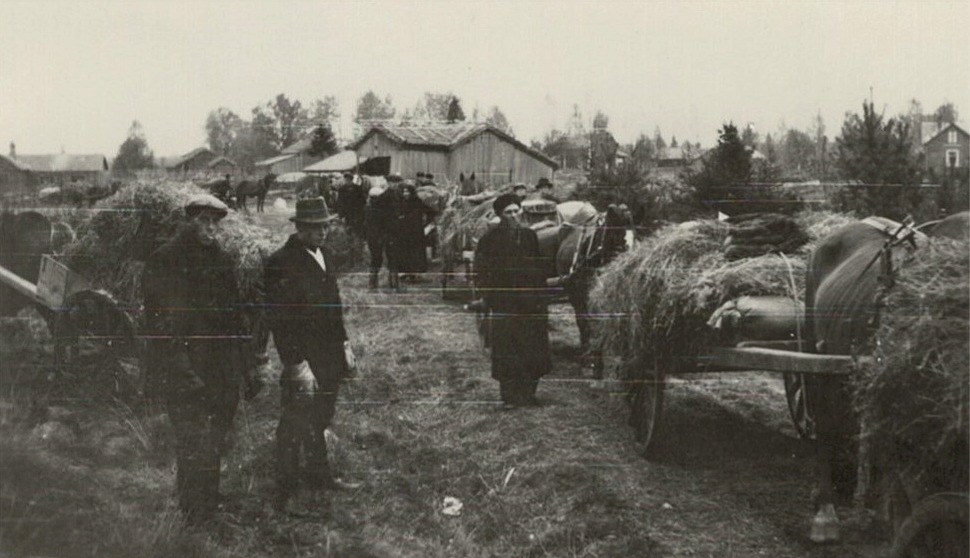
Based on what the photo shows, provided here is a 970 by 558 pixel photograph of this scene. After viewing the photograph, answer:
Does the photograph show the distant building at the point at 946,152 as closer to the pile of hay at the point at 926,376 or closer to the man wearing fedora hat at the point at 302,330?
the pile of hay at the point at 926,376

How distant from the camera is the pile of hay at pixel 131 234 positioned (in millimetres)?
7270

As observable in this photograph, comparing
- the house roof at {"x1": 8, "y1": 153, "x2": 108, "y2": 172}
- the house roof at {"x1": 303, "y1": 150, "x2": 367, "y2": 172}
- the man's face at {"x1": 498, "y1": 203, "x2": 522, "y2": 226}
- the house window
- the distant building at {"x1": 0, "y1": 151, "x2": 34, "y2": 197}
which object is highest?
the house roof at {"x1": 303, "y1": 150, "x2": 367, "y2": 172}

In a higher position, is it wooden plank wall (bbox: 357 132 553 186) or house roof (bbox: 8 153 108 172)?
wooden plank wall (bbox: 357 132 553 186)

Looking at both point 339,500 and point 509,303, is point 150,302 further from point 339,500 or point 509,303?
point 509,303

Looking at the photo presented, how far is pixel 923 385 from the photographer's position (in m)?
3.28

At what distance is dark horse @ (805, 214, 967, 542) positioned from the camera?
15.4 ft

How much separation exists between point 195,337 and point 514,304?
12.4 feet

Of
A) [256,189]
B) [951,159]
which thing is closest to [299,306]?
[951,159]

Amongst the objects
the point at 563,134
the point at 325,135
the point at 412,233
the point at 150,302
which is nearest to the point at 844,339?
the point at 150,302

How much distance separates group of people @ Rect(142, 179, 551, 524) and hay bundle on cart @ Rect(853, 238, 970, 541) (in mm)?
3259

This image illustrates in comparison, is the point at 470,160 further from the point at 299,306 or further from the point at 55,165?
the point at 299,306

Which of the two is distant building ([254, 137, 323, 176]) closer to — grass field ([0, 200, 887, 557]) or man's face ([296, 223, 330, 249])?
grass field ([0, 200, 887, 557])

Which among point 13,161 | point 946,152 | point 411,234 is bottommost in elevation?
point 411,234

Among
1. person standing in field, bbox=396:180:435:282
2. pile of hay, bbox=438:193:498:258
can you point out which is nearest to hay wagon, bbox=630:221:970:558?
pile of hay, bbox=438:193:498:258
